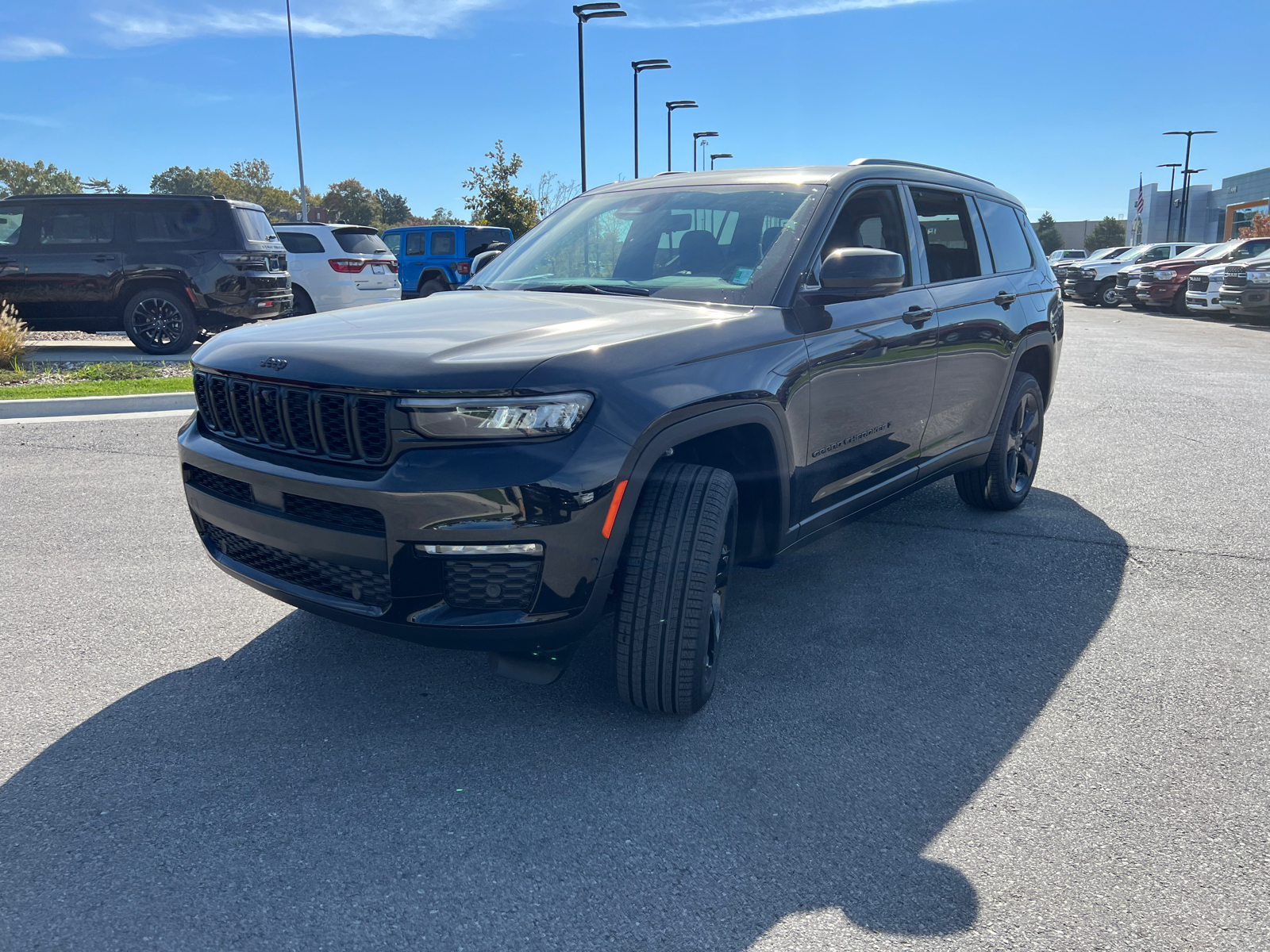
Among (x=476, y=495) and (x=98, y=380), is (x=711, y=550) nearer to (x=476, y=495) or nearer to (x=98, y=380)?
(x=476, y=495)

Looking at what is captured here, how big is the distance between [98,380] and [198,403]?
778 cm

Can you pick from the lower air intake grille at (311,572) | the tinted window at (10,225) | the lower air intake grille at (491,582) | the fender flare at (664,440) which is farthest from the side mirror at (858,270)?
the tinted window at (10,225)

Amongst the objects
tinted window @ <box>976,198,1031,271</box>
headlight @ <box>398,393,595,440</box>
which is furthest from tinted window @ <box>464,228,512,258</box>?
headlight @ <box>398,393,595,440</box>

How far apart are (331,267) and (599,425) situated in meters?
13.5

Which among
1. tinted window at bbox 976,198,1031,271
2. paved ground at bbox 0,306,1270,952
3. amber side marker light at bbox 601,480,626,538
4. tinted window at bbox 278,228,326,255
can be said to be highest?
tinted window at bbox 278,228,326,255

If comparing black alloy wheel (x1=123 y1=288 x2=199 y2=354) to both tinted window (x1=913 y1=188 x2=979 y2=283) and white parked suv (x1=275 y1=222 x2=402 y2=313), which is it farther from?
tinted window (x1=913 y1=188 x2=979 y2=283)

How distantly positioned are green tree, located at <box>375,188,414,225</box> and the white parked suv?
332 ft

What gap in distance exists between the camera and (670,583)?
9.20ft

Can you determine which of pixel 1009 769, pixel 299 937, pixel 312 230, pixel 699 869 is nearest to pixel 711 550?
pixel 699 869

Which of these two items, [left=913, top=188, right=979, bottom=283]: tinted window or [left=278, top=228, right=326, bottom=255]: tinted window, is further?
[left=278, top=228, right=326, bottom=255]: tinted window

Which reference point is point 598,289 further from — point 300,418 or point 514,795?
point 514,795

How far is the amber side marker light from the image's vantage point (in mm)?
2637

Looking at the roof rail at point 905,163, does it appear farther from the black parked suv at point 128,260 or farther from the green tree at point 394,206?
the green tree at point 394,206

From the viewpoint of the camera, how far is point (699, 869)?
238 centimetres
